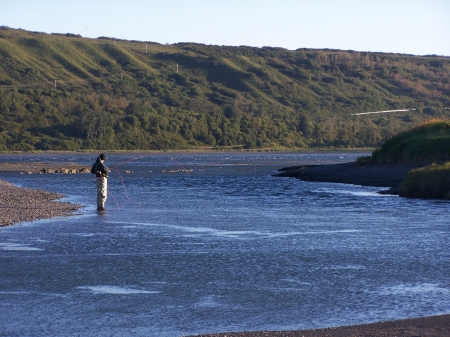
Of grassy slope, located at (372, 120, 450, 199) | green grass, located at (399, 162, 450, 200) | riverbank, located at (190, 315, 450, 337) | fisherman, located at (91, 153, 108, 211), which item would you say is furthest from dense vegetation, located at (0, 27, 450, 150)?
riverbank, located at (190, 315, 450, 337)

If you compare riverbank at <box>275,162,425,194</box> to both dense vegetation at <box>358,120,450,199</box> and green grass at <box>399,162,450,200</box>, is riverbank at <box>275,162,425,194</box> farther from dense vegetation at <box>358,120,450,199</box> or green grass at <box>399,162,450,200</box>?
green grass at <box>399,162,450,200</box>

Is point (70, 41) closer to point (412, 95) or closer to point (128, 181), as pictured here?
point (412, 95)

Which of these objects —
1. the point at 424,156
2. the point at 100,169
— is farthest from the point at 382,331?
the point at 424,156

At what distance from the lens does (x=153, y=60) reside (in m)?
165

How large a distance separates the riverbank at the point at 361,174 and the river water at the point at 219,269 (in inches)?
494

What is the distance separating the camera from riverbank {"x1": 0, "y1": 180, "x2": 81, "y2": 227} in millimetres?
20942

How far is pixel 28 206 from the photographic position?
2416 centimetres

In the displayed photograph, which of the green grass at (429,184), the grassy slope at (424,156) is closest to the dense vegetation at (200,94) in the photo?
the grassy slope at (424,156)

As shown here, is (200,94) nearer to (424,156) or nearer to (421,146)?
(421,146)

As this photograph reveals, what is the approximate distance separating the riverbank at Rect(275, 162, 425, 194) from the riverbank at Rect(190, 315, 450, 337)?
23.7m

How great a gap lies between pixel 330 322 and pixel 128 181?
33.7m

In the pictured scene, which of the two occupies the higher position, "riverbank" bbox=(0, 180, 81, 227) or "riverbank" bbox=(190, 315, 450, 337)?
"riverbank" bbox=(190, 315, 450, 337)

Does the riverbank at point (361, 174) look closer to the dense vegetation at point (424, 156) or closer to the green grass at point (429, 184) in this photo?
the dense vegetation at point (424, 156)

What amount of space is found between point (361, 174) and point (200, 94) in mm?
101553
